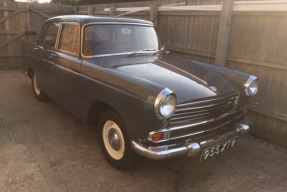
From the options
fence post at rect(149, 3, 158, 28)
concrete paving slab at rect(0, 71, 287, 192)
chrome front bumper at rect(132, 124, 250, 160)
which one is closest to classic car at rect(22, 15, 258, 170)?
chrome front bumper at rect(132, 124, 250, 160)

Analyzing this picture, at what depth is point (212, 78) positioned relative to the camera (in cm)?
341

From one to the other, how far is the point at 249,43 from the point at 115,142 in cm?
273

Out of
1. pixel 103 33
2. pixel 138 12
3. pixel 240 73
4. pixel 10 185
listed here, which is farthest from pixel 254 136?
pixel 138 12

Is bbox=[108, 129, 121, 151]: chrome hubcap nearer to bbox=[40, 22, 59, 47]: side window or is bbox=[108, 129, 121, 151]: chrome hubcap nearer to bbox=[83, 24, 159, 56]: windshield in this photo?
bbox=[83, 24, 159, 56]: windshield

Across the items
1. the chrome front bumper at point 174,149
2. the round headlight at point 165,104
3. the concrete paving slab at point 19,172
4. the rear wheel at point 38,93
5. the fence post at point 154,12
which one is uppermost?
the fence post at point 154,12

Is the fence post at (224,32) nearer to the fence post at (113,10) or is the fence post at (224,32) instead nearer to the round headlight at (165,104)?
the round headlight at (165,104)

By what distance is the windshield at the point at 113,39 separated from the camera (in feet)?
12.1

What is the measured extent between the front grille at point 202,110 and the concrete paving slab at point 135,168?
78 centimetres

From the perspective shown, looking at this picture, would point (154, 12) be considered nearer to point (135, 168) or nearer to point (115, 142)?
point (115, 142)

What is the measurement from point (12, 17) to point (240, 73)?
25.0ft

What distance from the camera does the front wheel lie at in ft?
9.92

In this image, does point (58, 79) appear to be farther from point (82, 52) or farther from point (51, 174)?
point (51, 174)

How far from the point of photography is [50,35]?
15.8 ft

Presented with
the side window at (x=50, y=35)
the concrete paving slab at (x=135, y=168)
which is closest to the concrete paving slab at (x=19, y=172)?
the concrete paving slab at (x=135, y=168)
